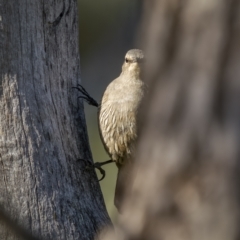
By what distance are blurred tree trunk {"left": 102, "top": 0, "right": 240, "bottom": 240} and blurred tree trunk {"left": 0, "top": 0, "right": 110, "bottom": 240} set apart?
4.69 feet

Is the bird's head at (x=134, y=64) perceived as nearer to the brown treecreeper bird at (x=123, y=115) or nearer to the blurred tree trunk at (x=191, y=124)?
the brown treecreeper bird at (x=123, y=115)

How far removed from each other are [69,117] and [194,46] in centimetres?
182

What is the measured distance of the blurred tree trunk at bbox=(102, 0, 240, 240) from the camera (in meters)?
1.31

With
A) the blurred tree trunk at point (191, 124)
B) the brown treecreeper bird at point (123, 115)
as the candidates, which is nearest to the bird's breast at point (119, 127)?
the brown treecreeper bird at point (123, 115)

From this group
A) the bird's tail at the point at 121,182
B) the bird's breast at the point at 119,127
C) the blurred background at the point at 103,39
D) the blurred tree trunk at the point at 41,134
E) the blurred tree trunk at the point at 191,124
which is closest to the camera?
the blurred tree trunk at the point at 191,124

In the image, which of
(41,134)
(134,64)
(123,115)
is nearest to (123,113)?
(123,115)

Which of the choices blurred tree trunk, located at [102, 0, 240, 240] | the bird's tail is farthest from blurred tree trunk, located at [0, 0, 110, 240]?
blurred tree trunk, located at [102, 0, 240, 240]

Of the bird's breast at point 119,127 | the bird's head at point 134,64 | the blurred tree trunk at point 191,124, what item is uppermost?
the blurred tree trunk at point 191,124

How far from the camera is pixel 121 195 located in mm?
3822

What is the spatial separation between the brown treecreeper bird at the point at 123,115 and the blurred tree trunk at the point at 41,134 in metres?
0.49

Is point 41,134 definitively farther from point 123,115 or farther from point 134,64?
point 134,64

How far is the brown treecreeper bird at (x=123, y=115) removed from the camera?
11.9 feet

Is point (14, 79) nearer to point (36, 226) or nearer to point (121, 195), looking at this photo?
point (36, 226)

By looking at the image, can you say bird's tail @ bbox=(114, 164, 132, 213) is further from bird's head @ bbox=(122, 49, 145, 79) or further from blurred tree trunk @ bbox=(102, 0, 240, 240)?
blurred tree trunk @ bbox=(102, 0, 240, 240)
